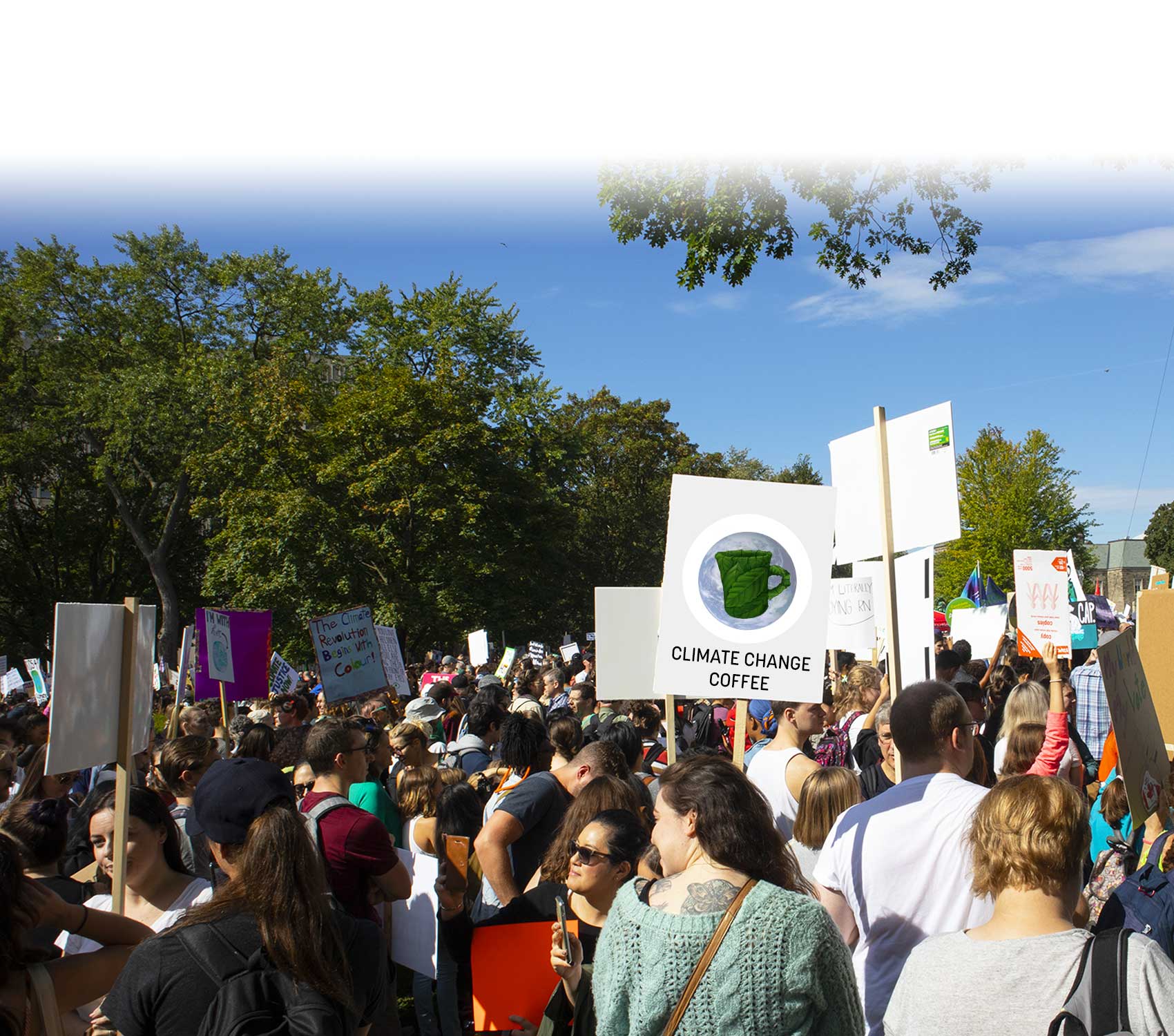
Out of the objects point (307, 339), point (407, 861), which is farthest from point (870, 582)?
point (307, 339)

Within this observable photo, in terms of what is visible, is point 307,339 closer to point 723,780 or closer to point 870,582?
point 870,582

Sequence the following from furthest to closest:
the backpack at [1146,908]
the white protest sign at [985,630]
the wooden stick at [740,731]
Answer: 1. the white protest sign at [985,630]
2. the wooden stick at [740,731]
3. the backpack at [1146,908]

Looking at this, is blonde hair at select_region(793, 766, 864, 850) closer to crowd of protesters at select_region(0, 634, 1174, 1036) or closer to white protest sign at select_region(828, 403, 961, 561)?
crowd of protesters at select_region(0, 634, 1174, 1036)

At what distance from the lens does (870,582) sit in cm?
998

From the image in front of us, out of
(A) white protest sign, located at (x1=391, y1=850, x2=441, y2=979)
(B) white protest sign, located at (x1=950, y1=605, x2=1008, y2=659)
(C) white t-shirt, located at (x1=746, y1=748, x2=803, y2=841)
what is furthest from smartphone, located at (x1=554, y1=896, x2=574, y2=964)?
(B) white protest sign, located at (x1=950, y1=605, x2=1008, y2=659)

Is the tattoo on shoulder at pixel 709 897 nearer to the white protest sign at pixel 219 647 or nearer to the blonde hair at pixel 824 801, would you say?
the blonde hair at pixel 824 801

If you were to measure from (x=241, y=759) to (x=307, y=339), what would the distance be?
37.0 m

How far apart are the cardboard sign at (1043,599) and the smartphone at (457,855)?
669cm

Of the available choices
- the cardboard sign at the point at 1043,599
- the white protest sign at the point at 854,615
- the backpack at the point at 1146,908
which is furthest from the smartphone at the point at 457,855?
the cardboard sign at the point at 1043,599

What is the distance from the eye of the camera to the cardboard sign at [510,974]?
332 centimetres

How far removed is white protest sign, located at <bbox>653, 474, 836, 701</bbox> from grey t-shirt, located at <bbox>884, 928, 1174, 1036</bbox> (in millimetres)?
2252

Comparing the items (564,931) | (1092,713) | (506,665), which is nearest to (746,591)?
(564,931)

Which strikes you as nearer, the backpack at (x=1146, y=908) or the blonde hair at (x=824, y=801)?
the backpack at (x=1146, y=908)

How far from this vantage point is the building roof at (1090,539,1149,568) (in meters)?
→ 98.6
